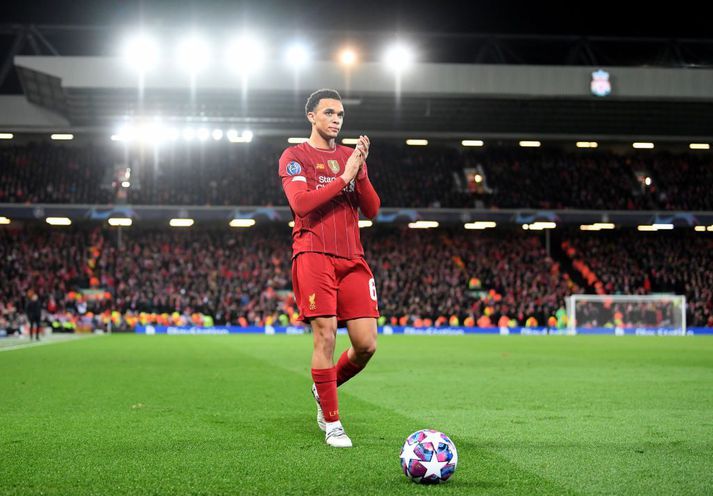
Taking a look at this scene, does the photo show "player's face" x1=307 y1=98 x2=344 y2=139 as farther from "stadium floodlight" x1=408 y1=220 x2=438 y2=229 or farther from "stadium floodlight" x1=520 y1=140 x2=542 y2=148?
"stadium floodlight" x1=520 y1=140 x2=542 y2=148

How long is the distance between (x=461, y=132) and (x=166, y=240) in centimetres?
1570

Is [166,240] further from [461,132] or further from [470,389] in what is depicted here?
[470,389]

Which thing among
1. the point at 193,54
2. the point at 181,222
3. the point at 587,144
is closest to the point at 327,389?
the point at 193,54

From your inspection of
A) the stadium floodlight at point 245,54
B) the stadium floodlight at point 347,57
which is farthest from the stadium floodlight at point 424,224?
the stadium floodlight at point 245,54

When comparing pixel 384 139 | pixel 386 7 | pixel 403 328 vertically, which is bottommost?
pixel 403 328

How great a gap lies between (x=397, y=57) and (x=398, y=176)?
7246 mm

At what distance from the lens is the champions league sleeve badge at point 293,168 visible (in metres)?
6.20

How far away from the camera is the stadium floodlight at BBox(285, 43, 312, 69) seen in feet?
124

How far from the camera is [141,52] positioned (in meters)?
37.1

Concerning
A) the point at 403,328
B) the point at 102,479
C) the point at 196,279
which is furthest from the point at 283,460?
the point at 196,279

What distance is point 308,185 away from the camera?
626 centimetres

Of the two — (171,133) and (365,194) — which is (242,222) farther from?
(365,194)

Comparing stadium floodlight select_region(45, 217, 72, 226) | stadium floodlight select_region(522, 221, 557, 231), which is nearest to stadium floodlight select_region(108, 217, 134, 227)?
stadium floodlight select_region(45, 217, 72, 226)

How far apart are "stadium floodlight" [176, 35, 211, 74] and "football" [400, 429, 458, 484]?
114 ft
